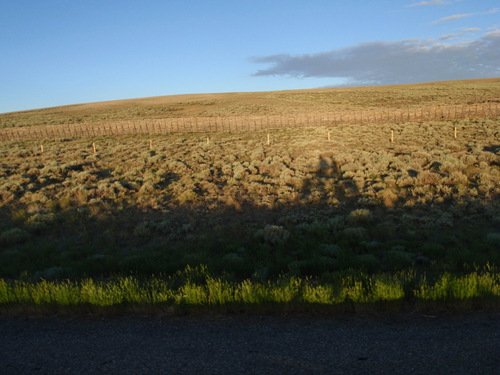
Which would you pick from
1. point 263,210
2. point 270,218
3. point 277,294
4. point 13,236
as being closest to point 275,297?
point 277,294

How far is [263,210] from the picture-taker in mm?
14391

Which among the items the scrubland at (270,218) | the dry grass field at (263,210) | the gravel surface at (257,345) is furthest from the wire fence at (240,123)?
the gravel surface at (257,345)

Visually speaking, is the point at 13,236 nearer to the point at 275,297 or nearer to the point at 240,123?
the point at 275,297

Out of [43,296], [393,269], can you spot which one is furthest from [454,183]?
[43,296]

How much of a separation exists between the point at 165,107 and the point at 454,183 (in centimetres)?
7043

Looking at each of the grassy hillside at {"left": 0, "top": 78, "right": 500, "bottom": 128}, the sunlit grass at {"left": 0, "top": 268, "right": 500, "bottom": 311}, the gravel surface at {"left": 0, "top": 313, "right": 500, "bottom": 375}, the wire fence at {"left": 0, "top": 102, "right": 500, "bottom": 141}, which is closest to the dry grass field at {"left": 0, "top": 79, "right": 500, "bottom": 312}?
the sunlit grass at {"left": 0, "top": 268, "right": 500, "bottom": 311}

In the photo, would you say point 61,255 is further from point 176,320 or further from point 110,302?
point 176,320

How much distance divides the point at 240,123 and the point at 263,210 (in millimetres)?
32113

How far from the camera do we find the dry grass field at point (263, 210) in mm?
8586

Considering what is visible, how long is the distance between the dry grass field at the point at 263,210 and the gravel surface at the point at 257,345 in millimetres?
1697

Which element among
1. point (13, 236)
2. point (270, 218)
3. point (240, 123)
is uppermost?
point (240, 123)

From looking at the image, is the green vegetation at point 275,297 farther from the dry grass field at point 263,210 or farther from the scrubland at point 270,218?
the dry grass field at point 263,210

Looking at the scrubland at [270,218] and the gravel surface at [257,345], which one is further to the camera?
the scrubland at [270,218]

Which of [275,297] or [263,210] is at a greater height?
[275,297]
